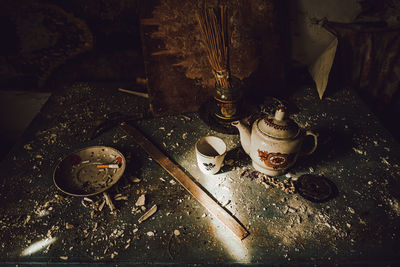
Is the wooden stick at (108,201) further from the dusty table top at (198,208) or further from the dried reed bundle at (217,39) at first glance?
the dried reed bundle at (217,39)

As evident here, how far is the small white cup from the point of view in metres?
1.10

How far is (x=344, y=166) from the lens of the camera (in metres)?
1.20

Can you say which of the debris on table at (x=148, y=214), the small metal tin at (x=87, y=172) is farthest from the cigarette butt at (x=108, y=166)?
the debris on table at (x=148, y=214)

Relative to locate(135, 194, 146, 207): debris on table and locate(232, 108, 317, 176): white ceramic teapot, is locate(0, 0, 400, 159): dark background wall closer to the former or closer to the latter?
locate(232, 108, 317, 176): white ceramic teapot

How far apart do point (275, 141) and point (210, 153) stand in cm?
34

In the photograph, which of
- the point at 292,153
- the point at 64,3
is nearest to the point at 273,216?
the point at 292,153

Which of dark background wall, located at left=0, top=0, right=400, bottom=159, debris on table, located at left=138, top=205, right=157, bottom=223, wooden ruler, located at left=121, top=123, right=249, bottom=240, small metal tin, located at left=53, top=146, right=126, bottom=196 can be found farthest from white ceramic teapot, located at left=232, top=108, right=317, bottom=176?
dark background wall, located at left=0, top=0, right=400, bottom=159

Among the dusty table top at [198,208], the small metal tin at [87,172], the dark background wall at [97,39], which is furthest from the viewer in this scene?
the dark background wall at [97,39]

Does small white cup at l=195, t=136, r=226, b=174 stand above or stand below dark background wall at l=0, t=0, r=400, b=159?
below

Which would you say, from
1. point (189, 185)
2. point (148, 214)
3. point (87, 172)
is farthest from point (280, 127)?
point (87, 172)

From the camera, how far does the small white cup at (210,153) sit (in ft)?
3.59

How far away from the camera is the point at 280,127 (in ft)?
3.23

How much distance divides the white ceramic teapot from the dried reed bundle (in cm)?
31

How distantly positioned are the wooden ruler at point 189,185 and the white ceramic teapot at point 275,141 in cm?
28
